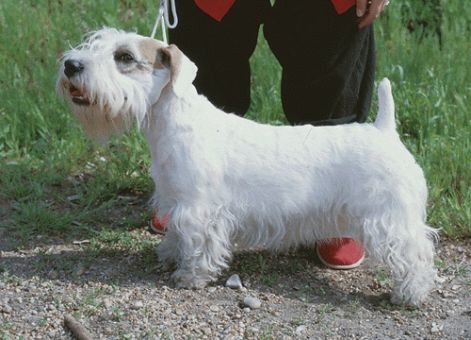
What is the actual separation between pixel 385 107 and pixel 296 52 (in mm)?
571

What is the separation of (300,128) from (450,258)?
42.3 inches

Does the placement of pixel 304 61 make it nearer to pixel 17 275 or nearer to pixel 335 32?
pixel 335 32

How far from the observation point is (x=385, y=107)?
11.7 ft

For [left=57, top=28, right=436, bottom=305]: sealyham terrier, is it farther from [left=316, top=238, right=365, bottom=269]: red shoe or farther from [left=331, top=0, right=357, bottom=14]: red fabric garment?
[left=331, top=0, right=357, bottom=14]: red fabric garment

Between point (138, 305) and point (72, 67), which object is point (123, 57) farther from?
point (138, 305)

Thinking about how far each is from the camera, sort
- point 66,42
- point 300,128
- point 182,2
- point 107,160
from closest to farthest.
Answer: point 300,128 → point 182,2 → point 107,160 → point 66,42

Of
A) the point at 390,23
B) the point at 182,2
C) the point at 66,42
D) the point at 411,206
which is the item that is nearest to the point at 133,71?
the point at 182,2

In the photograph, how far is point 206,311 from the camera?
3535 mm

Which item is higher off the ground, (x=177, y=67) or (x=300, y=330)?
(x=177, y=67)

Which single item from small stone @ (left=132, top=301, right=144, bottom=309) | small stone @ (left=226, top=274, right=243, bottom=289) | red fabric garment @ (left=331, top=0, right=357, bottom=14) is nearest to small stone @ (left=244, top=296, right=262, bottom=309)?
small stone @ (left=226, top=274, right=243, bottom=289)

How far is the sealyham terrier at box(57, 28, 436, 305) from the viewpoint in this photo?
3.45m

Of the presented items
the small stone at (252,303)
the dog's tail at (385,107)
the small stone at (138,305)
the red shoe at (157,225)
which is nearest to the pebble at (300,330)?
the small stone at (252,303)

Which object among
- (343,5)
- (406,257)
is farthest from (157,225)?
(343,5)

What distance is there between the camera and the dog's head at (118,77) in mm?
3301
